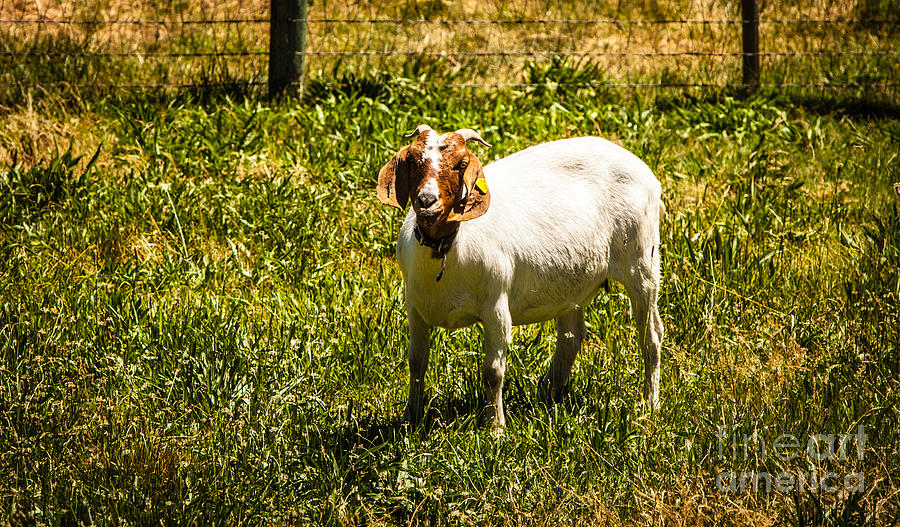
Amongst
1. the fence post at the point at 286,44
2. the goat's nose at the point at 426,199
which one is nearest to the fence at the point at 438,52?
the fence post at the point at 286,44

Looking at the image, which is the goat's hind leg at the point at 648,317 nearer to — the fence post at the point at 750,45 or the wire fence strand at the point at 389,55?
the wire fence strand at the point at 389,55

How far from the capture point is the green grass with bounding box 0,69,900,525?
340 centimetres

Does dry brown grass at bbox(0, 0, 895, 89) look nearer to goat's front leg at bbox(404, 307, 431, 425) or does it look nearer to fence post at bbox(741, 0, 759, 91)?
fence post at bbox(741, 0, 759, 91)

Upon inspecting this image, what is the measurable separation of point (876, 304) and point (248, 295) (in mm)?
3400

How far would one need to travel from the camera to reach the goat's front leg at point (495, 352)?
3625mm

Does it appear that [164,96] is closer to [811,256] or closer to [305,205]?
[305,205]

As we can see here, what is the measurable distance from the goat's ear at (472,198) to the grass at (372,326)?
3.21ft

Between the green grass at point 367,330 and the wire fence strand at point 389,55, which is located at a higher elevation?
the wire fence strand at point 389,55

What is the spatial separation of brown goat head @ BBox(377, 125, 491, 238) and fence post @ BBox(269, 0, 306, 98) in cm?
418

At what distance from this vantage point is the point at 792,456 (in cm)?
342

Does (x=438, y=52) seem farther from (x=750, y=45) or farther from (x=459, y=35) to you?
(x=750, y=45)

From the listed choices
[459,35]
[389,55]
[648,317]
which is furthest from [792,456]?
[459,35]

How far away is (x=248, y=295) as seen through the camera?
5.07 meters

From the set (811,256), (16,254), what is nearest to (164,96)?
(16,254)
